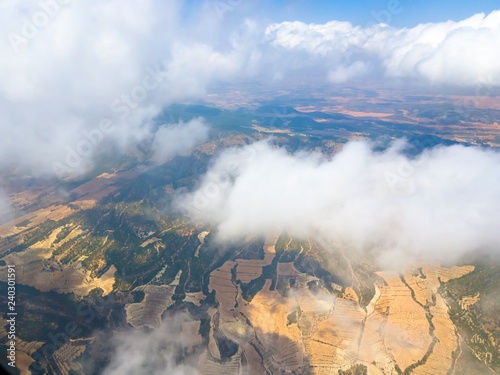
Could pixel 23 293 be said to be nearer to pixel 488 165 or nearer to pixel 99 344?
pixel 99 344

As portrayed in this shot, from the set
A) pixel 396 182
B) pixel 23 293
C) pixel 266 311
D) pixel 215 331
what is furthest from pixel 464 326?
pixel 23 293

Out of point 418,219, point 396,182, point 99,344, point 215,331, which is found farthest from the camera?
point 396,182

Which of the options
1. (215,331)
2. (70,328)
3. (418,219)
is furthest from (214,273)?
(418,219)

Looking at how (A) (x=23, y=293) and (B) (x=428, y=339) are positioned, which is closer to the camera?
(B) (x=428, y=339)

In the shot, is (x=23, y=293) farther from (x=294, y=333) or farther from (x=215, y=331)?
(x=294, y=333)

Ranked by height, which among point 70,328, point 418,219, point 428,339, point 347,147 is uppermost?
point 347,147

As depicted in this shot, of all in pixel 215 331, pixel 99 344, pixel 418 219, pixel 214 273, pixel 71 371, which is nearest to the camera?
pixel 71 371

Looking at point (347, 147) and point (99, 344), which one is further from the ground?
point (347, 147)

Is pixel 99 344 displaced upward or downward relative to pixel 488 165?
downward

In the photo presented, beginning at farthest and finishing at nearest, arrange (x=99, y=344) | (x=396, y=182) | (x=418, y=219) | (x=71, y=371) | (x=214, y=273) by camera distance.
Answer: (x=396, y=182) → (x=418, y=219) → (x=214, y=273) → (x=99, y=344) → (x=71, y=371)
